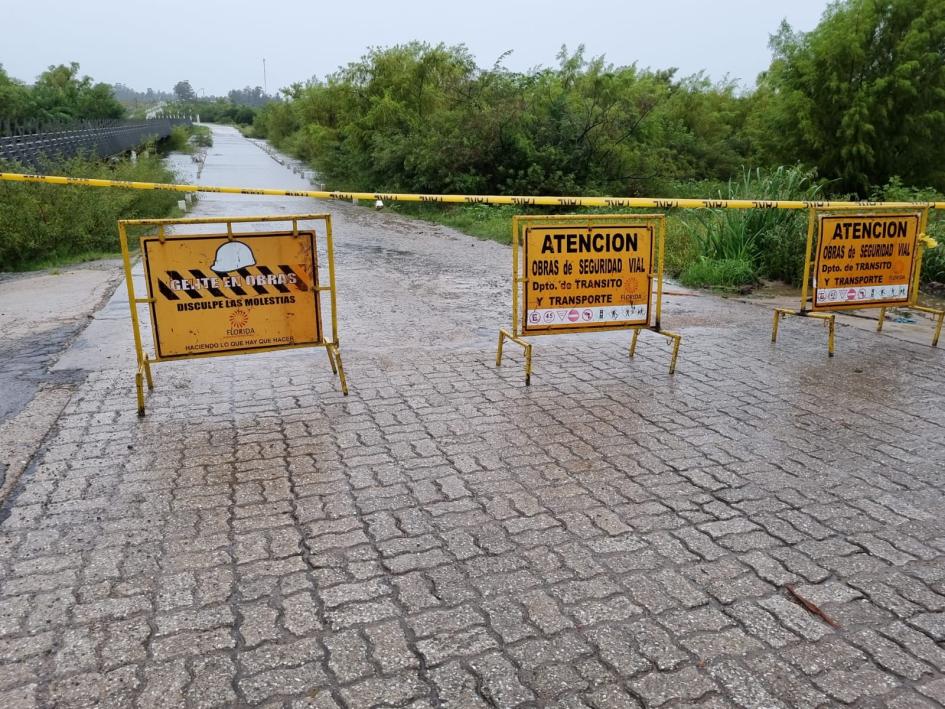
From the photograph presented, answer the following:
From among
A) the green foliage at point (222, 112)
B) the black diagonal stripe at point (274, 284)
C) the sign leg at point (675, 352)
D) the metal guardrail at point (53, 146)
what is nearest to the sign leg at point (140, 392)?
the black diagonal stripe at point (274, 284)

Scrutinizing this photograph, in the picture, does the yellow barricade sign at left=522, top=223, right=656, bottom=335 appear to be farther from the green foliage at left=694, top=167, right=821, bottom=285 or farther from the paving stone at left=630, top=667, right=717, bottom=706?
the green foliage at left=694, top=167, right=821, bottom=285

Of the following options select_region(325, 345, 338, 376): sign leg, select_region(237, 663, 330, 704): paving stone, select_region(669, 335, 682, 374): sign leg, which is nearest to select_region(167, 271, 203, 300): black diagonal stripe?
select_region(325, 345, 338, 376): sign leg

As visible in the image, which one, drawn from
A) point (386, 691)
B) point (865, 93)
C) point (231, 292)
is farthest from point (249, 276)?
point (865, 93)

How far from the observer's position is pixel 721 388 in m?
6.20

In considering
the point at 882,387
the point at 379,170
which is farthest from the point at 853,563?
the point at 379,170

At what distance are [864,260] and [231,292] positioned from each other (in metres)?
5.73

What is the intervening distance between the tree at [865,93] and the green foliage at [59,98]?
132 ft

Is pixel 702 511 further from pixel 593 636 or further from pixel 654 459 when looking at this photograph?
pixel 593 636

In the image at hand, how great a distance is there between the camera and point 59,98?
58062mm

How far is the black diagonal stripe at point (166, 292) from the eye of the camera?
18.2ft

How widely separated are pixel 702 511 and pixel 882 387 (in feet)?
9.99

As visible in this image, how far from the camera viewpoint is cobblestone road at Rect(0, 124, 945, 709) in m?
2.83

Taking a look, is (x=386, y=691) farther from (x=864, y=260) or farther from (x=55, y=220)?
(x=55, y=220)

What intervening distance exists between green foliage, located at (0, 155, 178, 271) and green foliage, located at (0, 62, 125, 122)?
118ft
